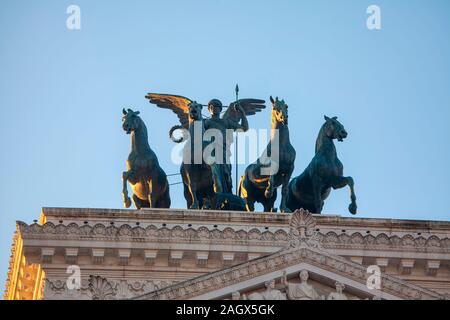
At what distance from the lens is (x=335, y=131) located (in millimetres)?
39219

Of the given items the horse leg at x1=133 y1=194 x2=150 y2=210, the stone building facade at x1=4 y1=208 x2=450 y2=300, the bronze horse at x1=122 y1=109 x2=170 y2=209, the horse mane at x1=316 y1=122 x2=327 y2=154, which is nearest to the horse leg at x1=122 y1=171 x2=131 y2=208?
the bronze horse at x1=122 y1=109 x2=170 y2=209

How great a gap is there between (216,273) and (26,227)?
616cm

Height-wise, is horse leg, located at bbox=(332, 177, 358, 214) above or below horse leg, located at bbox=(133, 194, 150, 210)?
Answer: above

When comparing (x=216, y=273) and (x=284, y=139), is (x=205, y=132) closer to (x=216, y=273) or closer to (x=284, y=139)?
→ (x=284, y=139)

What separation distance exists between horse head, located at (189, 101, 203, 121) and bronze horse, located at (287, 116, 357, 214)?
98.7 inches

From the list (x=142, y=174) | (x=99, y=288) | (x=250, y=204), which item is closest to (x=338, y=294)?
(x=99, y=288)

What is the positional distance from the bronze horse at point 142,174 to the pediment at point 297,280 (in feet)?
26.1

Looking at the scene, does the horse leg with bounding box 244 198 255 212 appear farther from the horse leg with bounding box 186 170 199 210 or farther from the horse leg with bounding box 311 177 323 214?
the horse leg with bounding box 311 177 323 214

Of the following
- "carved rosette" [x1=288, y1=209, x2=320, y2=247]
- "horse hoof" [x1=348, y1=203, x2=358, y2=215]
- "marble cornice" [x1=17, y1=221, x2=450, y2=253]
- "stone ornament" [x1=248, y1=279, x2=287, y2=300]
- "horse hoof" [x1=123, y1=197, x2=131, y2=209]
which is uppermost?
"horse hoof" [x1=348, y1=203, x2=358, y2=215]

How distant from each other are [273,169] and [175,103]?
3.65m

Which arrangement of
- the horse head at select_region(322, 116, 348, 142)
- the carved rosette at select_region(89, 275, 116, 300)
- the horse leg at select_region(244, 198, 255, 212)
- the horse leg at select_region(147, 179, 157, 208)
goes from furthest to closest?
the horse head at select_region(322, 116, 348, 142), the horse leg at select_region(244, 198, 255, 212), the horse leg at select_region(147, 179, 157, 208), the carved rosette at select_region(89, 275, 116, 300)

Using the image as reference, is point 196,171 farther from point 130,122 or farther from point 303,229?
point 303,229

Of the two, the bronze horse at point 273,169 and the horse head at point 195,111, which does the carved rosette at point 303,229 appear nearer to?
the bronze horse at point 273,169

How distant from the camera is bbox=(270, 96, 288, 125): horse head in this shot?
38.9m
